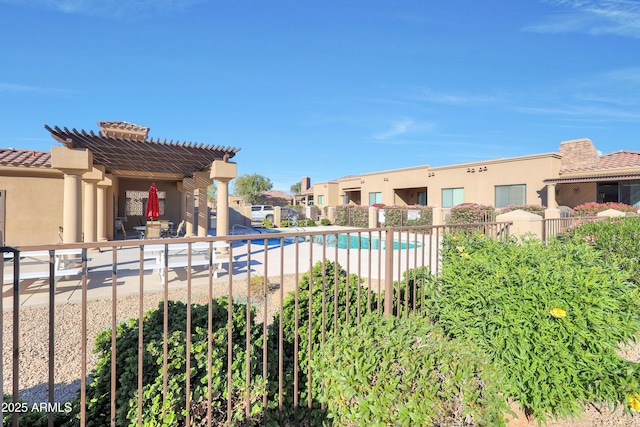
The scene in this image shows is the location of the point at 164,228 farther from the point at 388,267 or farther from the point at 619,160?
the point at 619,160

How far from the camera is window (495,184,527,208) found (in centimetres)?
2036

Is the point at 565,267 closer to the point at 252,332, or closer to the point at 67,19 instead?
the point at 252,332

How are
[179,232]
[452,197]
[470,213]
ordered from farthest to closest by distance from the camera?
[452,197] → [470,213] → [179,232]

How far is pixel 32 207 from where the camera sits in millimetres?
12562

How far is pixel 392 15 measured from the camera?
33.1 feet

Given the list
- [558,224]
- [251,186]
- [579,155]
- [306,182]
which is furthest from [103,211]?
[306,182]

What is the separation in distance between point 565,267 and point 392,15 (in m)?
9.35

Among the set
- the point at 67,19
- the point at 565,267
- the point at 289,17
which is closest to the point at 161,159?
the point at 67,19

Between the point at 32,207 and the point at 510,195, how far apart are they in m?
24.0

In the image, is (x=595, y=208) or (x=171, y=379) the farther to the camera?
(x=595, y=208)

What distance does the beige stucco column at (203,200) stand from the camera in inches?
508

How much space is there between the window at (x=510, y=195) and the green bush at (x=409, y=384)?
21173 mm

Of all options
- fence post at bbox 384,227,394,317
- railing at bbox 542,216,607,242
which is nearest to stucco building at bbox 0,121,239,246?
fence post at bbox 384,227,394,317

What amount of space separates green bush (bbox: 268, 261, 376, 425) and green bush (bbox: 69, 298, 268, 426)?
0.37 meters
